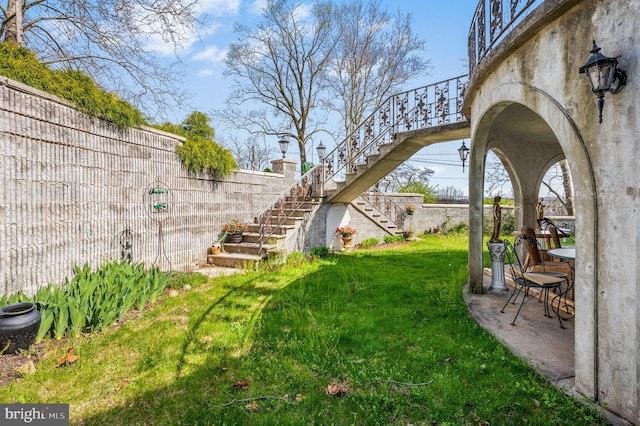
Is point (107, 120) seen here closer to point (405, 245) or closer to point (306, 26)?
point (405, 245)

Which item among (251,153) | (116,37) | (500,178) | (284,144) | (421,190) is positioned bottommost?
(421,190)

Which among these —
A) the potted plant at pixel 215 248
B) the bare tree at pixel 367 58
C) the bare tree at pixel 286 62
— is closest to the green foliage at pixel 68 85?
the potted plant at pixel 215 248

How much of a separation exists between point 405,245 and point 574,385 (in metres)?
8.97

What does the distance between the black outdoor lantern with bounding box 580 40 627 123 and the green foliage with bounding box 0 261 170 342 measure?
5.08 metres

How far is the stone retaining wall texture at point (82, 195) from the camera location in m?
4.11

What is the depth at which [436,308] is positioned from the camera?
4.66 metres

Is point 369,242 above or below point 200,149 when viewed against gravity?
below

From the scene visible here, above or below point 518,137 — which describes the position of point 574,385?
below

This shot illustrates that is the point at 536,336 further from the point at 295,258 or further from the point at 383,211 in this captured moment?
the point at 383,211

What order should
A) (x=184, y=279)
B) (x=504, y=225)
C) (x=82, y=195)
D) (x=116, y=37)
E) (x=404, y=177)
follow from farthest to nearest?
(x=404, y=177) → (x=504, y=225) → (x=116, y=37) → (x=184, y=279) → (x=82, y=195)

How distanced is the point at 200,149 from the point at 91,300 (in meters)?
4.41

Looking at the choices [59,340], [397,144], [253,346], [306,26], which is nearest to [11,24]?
[59,340]

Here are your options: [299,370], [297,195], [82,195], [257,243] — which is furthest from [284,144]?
[299,370]

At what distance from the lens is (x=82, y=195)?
5047 mm
